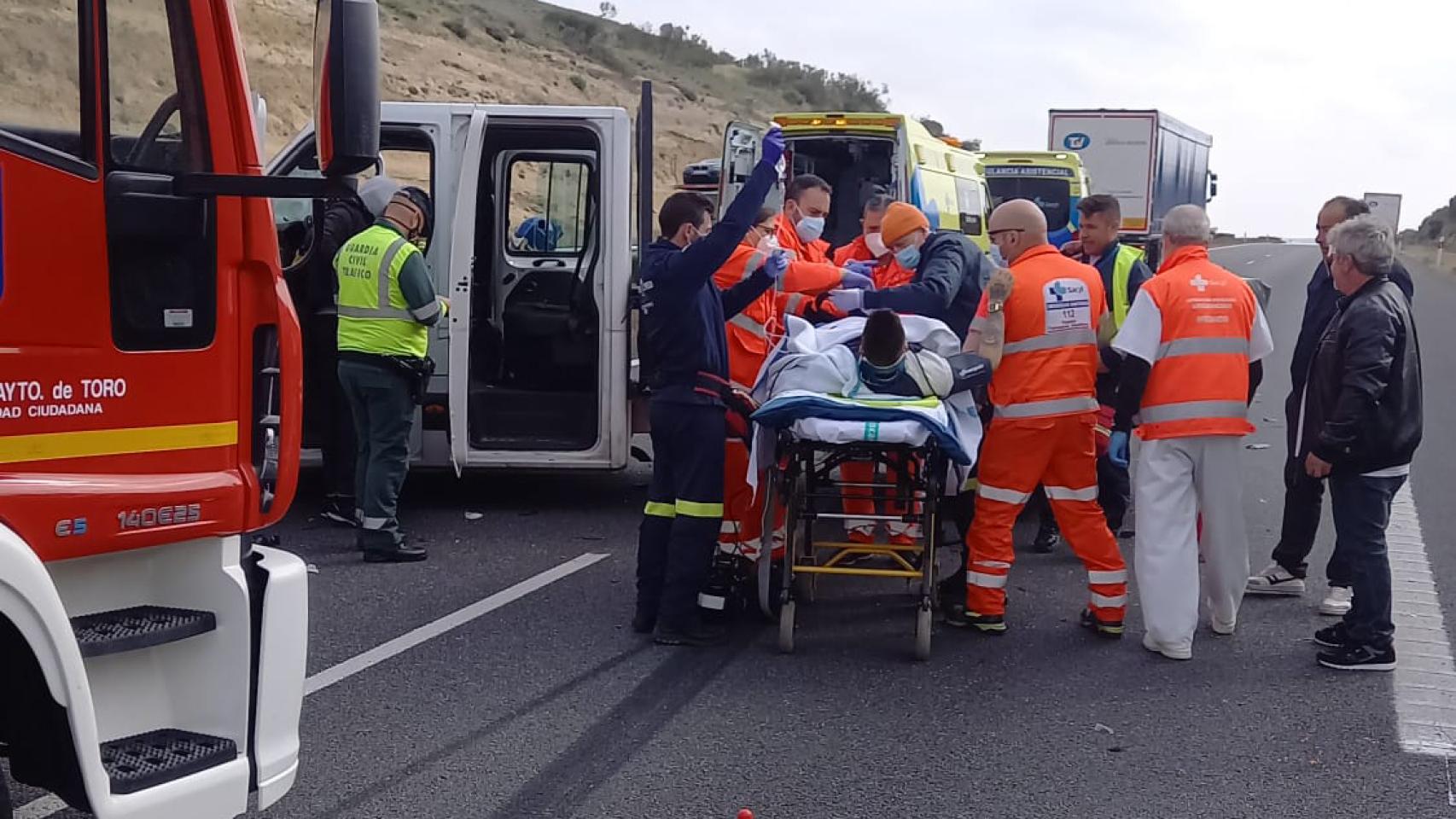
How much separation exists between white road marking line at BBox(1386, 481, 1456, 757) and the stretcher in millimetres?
1867

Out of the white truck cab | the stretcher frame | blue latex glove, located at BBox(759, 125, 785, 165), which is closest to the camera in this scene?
blue latex glove, located at BBox(759, 125, 785, 165)

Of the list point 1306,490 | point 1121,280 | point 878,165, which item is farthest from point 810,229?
point 878,165

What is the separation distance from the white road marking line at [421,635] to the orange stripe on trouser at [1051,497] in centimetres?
222

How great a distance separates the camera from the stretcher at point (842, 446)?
570cm

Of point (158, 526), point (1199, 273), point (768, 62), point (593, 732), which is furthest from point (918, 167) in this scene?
point (768, 62)

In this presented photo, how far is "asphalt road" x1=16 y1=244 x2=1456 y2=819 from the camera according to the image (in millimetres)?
4555

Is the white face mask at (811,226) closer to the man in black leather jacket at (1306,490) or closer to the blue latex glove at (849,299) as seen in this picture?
the blue latex glove at (849,299)

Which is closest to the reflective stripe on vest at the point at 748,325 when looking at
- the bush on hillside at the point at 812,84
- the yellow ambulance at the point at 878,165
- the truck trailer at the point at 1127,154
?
the yellow ambulance at the point at 878,165

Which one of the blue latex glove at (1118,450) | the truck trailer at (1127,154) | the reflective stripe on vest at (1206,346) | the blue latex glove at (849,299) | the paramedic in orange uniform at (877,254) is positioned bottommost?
the blue latex glove at (1118,450)

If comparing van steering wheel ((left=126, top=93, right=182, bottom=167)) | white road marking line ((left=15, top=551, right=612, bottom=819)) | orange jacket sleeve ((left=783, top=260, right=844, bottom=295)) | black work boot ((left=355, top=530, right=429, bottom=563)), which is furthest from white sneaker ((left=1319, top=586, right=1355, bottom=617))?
van steering wheel ((left=126, top=93, right=182, bottom=167))

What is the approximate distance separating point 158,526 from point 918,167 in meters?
10.7

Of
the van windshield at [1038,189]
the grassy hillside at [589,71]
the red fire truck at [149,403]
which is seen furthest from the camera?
the grassy hillside at [589,71]

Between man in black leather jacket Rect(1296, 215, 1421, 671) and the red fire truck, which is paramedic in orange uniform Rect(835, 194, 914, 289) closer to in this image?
man in black leather jacket Rect(1296, 215, 1421, 671)

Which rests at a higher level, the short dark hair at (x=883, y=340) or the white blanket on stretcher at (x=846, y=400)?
the short dark hair at (x=883, y=340)
